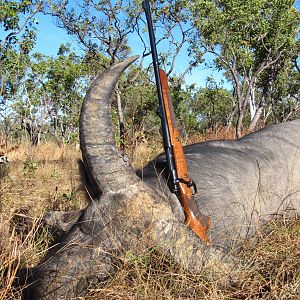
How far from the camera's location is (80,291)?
7.37ft

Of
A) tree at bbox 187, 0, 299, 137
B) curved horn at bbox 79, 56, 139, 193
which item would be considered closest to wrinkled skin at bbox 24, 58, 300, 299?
curved horn at bbox 79, 56, 139, 193

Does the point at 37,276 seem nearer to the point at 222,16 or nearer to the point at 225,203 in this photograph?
the point at 225,203

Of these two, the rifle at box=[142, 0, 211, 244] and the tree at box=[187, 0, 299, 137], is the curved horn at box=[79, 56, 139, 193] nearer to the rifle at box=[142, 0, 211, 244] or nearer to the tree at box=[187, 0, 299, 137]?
the rifle at box=[142, 0, 211, 244]

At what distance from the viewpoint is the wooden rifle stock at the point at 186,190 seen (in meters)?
2.57

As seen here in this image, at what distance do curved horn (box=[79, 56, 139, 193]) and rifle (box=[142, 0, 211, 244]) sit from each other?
1.12 ft

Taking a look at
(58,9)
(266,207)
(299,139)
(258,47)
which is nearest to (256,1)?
(258,47)

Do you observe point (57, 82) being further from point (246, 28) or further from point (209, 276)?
point (209, 276)

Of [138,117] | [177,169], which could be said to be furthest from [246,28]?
[177,169]

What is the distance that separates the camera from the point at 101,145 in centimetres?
248

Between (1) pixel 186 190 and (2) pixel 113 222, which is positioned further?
(1) pixel 186 190

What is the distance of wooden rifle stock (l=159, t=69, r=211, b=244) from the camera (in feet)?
8.43

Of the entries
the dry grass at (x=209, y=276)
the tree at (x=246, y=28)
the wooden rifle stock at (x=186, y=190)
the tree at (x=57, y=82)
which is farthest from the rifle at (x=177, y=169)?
the tree at (x=57, y=82)

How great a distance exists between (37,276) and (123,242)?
0.47m

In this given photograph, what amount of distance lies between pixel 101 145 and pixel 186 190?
0.61 m
